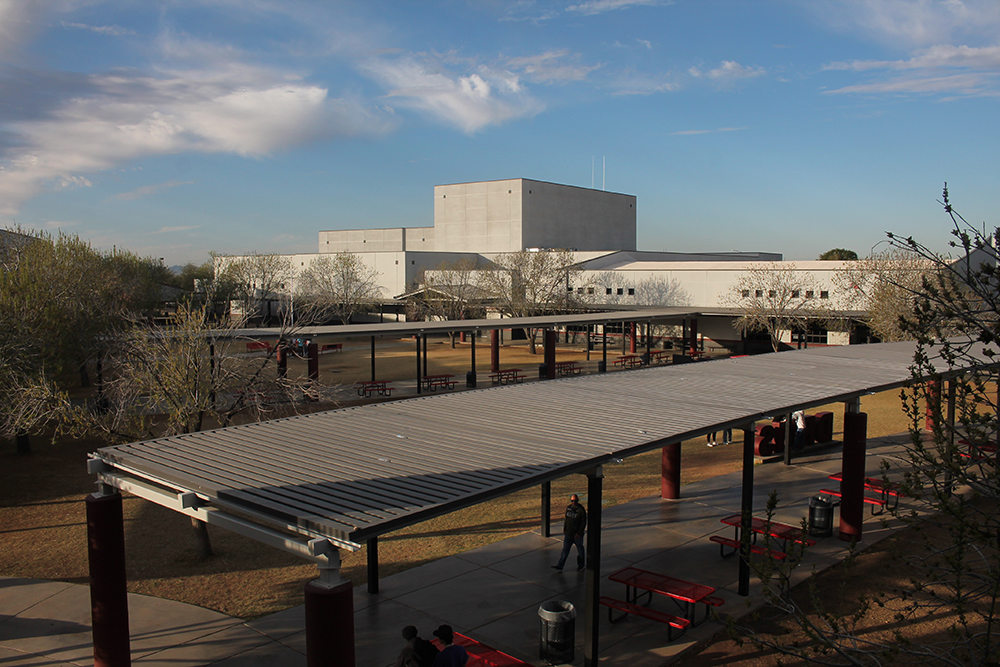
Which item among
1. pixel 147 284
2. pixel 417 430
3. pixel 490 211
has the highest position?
pixel 490 211

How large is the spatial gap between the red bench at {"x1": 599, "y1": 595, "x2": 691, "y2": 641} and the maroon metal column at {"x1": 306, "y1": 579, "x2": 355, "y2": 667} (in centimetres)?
468

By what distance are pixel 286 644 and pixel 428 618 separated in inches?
77.6

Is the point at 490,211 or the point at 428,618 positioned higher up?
the point at 490,211

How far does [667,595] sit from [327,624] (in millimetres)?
5762

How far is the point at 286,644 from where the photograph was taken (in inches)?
364

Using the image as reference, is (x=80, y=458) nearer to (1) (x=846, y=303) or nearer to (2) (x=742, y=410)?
(2) (x=742, y=410)

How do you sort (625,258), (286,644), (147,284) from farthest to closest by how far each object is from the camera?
1. (625,258)
2. (147,284)
3. (286,644)

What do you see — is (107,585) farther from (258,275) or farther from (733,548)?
(258,275)

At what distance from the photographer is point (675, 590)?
965cm

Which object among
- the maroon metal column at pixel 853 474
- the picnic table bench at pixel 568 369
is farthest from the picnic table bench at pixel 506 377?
the maroon metal column at pixel 853 474

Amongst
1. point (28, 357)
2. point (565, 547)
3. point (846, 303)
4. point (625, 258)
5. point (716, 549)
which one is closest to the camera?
point (565, 547)

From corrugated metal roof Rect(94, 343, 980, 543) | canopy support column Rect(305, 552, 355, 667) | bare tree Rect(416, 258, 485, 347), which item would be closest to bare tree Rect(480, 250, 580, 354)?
bare tree Rect(416, 258, 485, 347)

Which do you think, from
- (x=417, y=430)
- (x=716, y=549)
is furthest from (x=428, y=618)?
(x=716, y=549)

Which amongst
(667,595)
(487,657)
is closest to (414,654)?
(487,657)
